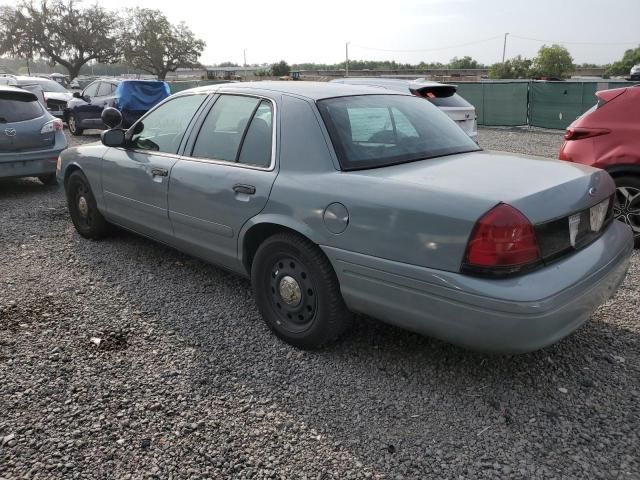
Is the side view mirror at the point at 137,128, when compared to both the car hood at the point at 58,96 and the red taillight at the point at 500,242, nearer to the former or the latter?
the red taillight at the point at 500,242

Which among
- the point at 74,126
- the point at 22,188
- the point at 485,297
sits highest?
the point at 74,126

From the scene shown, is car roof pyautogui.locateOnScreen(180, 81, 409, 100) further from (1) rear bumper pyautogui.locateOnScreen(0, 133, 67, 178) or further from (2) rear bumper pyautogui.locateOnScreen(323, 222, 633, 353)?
(1) rear bumper pyautogui.locateOnScreen(0, 133, 67, 178)

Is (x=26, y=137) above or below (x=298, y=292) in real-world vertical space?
above

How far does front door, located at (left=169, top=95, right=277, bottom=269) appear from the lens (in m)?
3.46

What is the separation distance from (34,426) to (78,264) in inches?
99.9

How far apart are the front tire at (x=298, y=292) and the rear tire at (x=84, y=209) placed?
2604mm

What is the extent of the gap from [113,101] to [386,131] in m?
13.5

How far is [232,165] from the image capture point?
11.9 feet

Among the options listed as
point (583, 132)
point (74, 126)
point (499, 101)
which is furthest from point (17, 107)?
point (499, 101)

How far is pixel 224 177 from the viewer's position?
11.9 ft

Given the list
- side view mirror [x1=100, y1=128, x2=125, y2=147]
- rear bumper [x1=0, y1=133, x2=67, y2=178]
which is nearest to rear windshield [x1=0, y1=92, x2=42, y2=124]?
rear bumper [x1=0, y1=133, x2=67, y2=178]

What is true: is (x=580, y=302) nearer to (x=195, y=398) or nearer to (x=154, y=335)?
(x=195, y=398)

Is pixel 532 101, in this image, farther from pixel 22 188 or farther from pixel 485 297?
pixel 485 297

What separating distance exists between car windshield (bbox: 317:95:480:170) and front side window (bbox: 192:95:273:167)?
45 cm
